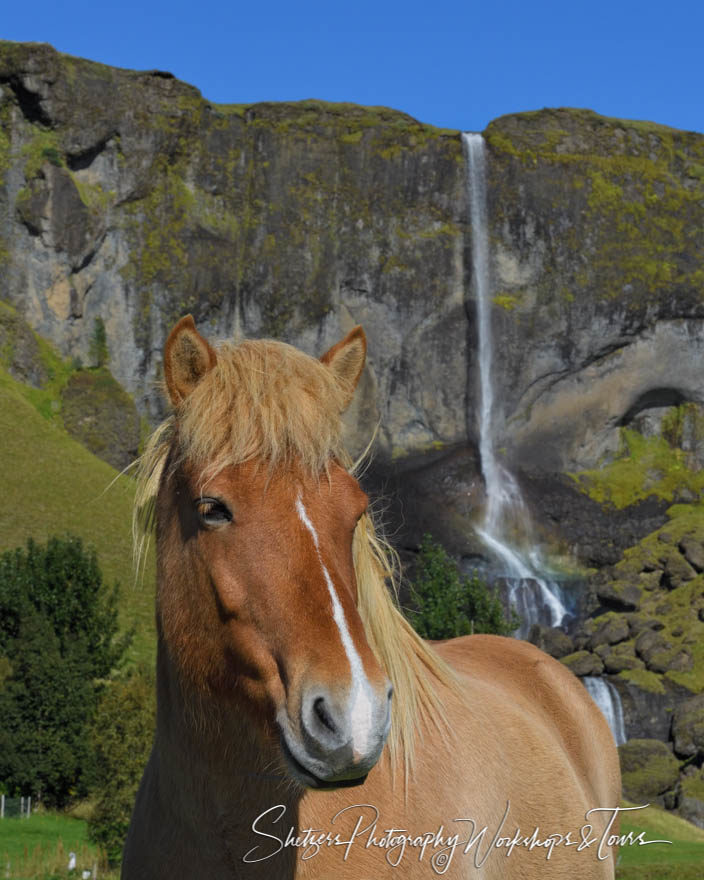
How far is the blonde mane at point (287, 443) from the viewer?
3.51 metres

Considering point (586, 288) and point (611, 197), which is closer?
point (586, 288)

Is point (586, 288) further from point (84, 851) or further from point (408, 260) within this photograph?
point (84, 851)

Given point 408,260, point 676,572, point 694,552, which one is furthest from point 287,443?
point 408,260

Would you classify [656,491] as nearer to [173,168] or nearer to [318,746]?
[173,168]

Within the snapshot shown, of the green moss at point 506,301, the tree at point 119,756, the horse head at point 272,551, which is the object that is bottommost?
the tree at point 119,756

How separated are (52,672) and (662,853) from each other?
16020 millimetres

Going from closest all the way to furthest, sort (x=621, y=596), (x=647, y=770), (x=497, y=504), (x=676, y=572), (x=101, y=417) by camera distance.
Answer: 1. (x=647, y=770)
2. (x=621, y=596)
3. (x=676, y=572)
4. (x=101, y=417)
5. (x=497, y=504)

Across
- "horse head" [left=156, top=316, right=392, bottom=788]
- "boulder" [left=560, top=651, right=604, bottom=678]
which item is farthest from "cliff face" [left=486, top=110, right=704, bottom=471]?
"horse head" [left=156, top=316, right=392, bottom=788]

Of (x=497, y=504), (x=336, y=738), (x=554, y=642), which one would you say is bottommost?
(x=554, y=642)

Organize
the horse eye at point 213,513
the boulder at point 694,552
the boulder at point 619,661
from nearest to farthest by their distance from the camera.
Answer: the horse eye at point 213,513, the boulder at point 619,661, the boulder at point 694,552

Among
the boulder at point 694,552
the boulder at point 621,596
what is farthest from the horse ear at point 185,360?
the boulder at point 694,552

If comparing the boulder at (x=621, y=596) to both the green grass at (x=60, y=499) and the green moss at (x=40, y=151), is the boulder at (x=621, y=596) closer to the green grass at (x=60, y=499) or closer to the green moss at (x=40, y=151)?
the green grass at (x=60, y=499)

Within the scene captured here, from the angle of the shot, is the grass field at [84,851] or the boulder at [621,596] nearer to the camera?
the grass field at [84,851]

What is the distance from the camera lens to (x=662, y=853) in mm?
22953
